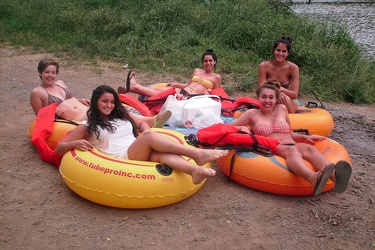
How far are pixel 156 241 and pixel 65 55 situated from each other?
6586 mm

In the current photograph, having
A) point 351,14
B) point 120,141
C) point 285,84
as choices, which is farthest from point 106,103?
point 351,14

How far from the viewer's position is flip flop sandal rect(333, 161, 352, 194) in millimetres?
3404

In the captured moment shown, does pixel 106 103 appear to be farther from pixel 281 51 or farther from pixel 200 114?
pixel 281 51

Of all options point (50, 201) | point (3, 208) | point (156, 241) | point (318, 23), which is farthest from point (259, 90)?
point (318, 23)

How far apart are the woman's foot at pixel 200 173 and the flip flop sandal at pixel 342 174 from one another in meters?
1.05

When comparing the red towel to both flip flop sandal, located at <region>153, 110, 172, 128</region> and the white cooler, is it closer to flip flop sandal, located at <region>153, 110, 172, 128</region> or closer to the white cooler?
flip flop sandal, located at <region>153, 110, 172, 128</region>

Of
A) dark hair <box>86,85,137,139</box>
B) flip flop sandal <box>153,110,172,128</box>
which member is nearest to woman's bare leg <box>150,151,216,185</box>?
dark hair <box>86,85,137,139</box>

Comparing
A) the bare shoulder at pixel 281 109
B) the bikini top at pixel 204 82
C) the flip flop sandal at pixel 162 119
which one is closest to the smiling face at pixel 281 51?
the bikini top at pixel 204 82

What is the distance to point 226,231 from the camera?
3.22m

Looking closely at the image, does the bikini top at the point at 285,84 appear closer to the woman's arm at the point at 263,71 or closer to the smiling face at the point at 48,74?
the woman's arm at the point at 263,71

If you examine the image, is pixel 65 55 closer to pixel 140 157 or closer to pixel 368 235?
pixel 140 157

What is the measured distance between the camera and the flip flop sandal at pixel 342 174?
134 inches

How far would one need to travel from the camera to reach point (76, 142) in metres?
3.61

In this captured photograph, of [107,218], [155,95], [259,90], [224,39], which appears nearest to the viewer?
[107,218]
